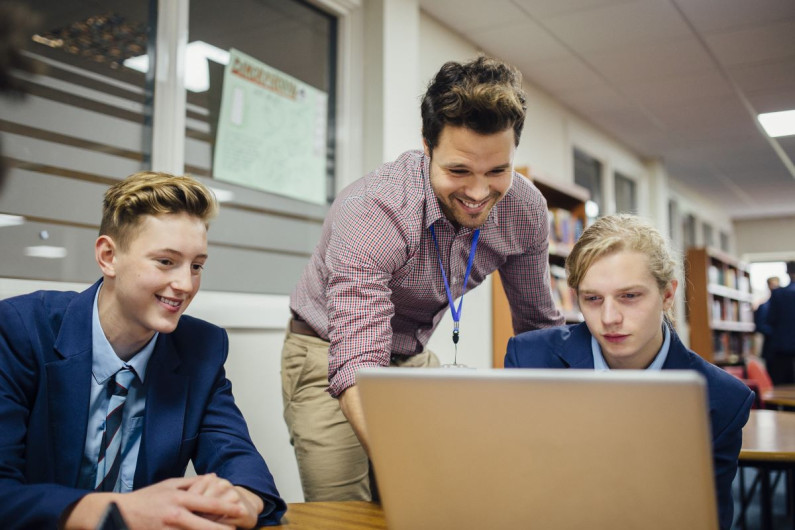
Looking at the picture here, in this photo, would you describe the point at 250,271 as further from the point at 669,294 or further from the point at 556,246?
the point at 556,246

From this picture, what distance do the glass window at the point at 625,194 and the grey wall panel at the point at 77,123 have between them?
16.6 feet

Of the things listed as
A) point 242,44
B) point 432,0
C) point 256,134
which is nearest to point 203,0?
point 242,44

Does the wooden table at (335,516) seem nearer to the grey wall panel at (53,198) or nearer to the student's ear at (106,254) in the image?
the student's ear at (106,254)

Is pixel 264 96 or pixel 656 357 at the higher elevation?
pixel 264 96

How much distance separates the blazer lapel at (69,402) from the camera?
1.17 meters

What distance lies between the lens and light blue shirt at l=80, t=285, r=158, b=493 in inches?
48.1

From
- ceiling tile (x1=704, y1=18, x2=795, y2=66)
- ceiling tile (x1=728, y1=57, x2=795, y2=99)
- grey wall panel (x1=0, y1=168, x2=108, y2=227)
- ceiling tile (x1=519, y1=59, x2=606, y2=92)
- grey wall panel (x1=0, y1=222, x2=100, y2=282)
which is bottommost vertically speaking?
grey wall panel (x1=0, y1=222, x2=100, y2=282)

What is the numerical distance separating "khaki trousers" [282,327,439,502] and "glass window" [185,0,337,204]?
3.35ft

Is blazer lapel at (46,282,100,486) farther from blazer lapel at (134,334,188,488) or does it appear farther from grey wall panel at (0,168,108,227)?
grey wall panel at (0,168,108,227)

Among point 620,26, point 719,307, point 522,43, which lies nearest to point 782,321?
point 719,307

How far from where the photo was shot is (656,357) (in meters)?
1.42

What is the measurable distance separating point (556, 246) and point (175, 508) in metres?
3.17

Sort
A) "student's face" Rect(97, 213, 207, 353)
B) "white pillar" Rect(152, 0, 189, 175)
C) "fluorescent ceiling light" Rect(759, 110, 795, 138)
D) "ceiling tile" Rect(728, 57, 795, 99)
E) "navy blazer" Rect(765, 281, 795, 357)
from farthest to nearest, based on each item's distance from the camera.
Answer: "navy blazer" Rect(765, 281, 795, 357) < "fluorescent ceiling light" Rect(759, 110, 795, 138) < "ceiling tile" Rect(728, 57, 795, 99) < "white pillar" Rect(152, 0, 189, 175) < "student's face" Rect(97, 213, 207, 353)

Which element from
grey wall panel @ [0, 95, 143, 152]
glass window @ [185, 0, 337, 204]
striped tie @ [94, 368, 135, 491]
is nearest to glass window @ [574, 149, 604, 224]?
glass window @ [185, 0, 337, 204]
